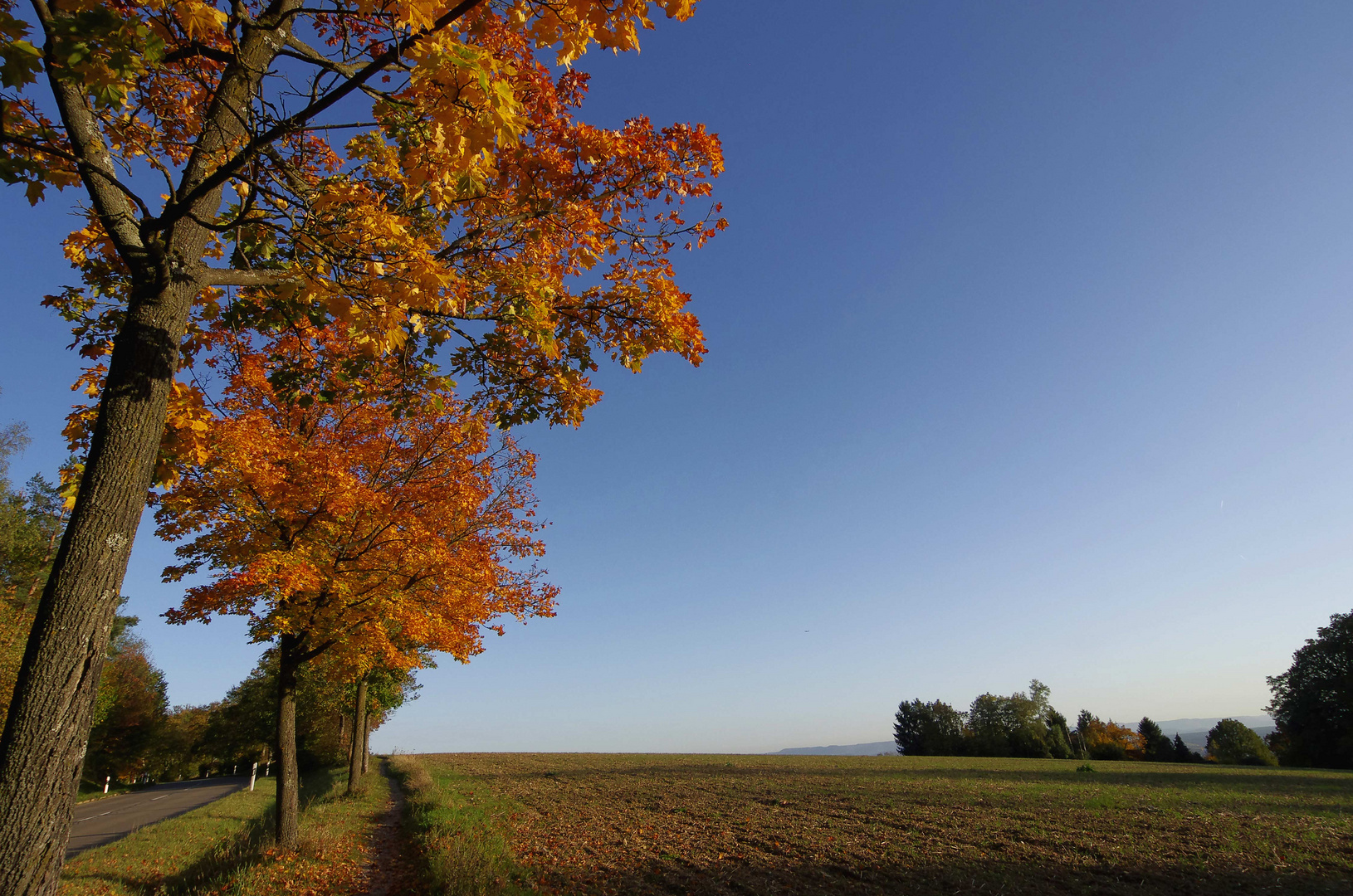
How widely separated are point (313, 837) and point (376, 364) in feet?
38.9

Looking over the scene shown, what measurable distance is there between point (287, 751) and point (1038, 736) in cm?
8023

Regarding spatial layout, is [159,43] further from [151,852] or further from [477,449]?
[151,852]

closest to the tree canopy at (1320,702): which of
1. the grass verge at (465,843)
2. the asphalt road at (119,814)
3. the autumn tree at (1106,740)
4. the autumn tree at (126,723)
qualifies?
the autumn tree at (1106,740)

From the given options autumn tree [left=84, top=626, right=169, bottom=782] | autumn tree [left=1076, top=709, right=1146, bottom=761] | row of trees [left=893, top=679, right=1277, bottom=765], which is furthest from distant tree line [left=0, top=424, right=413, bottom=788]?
autumn tree [left=1076, top=709, right=1146, bottom=761]

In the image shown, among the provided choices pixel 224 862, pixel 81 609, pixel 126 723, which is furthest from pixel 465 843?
pixel 126 723

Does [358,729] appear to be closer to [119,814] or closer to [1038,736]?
[119,814]

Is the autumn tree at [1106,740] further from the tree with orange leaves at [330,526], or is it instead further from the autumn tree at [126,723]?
the autumn tree at [126,723]

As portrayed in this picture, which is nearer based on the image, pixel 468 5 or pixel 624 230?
pixel 468 5

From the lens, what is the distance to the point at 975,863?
11.3 meters

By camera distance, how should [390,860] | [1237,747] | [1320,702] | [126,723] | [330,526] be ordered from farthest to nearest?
1. [1237,747]
2. [1320,702]
3. [126,723]
4. [390,860]
5. [330,526]

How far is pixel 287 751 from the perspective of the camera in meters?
11.5

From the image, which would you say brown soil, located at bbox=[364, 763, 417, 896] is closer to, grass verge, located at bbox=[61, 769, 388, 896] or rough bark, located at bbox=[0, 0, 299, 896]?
grass verge, located at bbox=[61, 769, 388, 896]

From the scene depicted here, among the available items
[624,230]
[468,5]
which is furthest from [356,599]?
[468,5]

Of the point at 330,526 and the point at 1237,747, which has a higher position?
the point at 330,526
